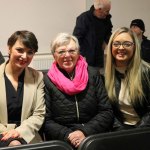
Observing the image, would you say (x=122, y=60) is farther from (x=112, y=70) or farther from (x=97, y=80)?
(x=97, y=80)

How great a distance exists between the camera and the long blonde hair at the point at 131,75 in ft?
6.11

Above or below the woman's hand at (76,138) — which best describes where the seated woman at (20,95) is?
above

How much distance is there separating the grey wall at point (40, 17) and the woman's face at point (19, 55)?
213 cm

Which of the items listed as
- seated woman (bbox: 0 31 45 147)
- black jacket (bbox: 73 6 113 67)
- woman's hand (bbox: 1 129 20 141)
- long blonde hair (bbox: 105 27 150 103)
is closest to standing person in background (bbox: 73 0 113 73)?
black jacket (bbox: 73 6 113 67)

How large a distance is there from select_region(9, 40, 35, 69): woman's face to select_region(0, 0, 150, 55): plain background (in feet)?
7.00

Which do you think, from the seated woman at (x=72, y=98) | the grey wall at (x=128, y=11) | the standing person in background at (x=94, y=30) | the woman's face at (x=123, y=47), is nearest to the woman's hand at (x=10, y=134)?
the seated woman at (x=72, y=98)

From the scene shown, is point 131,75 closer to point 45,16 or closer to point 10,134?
point 10,134

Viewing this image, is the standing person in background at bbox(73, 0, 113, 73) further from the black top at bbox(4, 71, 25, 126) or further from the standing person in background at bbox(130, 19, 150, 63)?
the black top at bbox(4, 71, 25, 126)

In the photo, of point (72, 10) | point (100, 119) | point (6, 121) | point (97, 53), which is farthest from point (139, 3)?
point (6, 121)

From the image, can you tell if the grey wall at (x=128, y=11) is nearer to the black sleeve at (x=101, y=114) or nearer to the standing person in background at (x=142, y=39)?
the standing person in background at (x=142, y=39)

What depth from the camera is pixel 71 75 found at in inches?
76.0

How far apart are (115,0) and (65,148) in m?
3.39

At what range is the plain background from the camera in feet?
12.5

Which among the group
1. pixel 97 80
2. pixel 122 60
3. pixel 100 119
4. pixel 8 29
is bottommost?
pixel 100 119
